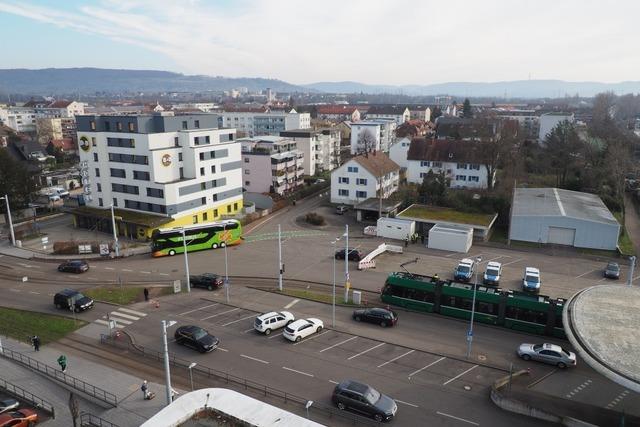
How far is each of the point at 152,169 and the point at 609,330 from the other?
50226mm

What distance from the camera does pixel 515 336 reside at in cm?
3234

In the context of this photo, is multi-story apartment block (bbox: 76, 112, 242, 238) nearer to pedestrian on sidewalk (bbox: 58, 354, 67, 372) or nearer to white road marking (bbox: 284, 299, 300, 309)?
white road marking (bbox: 284, 299, 300, 309)

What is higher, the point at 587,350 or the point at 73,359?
the point at 587,350

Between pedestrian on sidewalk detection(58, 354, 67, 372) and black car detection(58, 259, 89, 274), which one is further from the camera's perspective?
black car detection(58, 259, 89, 274)

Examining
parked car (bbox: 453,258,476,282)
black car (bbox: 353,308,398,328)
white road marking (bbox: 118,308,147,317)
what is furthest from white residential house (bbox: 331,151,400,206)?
white road marking (bbox: 118,308,147,317)

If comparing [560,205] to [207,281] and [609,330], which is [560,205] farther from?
[207,281]

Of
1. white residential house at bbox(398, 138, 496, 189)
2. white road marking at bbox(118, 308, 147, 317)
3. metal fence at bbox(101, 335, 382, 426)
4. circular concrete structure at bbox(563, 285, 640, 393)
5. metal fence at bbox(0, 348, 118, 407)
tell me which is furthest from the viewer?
white residential house at bbox(398, 138, 496, 189)

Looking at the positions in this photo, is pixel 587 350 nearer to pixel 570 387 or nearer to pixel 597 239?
pixel 570 387

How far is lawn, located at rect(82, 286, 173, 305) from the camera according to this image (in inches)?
1506

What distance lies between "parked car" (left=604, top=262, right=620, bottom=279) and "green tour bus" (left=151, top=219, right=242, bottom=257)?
38874 mm

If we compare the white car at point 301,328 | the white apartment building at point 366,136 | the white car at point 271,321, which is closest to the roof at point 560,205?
the white car at point 301,328

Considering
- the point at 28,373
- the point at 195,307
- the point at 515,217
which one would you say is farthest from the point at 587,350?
the point at 515,217

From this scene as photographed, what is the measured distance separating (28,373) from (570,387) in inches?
1267

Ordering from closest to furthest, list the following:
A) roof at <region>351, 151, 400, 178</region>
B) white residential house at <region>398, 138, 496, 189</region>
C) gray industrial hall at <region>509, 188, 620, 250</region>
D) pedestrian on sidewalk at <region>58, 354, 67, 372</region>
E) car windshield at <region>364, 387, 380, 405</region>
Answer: car windshield at <region>364, 387, 380, 405</region> → pedestrian on sidewalk at <region>58, 354, 67, 372</region> → gray industrial hall at <region>509, 188, 620, 250</region> → roof at <region>351, 151, 400, 178</region> → white residential house at <region>398, 138, 496, 189</region>
